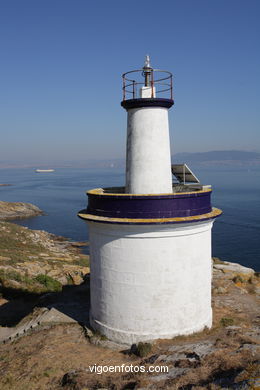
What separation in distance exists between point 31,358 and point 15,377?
2.82 ft

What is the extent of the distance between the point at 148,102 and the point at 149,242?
434cm

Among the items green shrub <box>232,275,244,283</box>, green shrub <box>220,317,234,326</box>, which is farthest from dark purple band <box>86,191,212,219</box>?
green shrub <box>232,275,244,283</box>

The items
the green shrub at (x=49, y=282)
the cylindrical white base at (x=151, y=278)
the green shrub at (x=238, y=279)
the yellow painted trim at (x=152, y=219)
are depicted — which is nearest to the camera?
the yellow painted trim at (x=152, y=219)

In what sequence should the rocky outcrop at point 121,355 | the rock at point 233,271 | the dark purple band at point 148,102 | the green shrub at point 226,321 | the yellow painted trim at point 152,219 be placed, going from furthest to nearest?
the rock at point 233,271 < the green shrub at point 226,321 < the dark purple band at point 148,102 < the yellow painted trim at point 152,219 < the rocky outcrop at point 121,355

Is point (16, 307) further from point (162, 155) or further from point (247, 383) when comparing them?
point (247, 383)

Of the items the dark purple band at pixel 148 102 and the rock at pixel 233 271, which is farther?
the rock at pixel 233 271

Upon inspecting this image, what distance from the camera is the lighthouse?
10625mm

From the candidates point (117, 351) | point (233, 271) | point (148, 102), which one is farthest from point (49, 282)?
point (148, 102)

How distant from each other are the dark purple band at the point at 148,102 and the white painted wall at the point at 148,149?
0.36ft

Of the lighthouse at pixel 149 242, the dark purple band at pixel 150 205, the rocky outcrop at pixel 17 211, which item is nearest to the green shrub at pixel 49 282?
the lighthouse at pixel 149 242

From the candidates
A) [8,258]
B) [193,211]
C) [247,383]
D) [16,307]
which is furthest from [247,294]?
[8,258]

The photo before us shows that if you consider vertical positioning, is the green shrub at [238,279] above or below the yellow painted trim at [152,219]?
below

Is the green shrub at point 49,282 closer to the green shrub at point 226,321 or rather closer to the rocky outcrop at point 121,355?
the rocky outcrop at point 121,355

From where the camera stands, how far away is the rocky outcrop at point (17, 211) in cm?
7062
